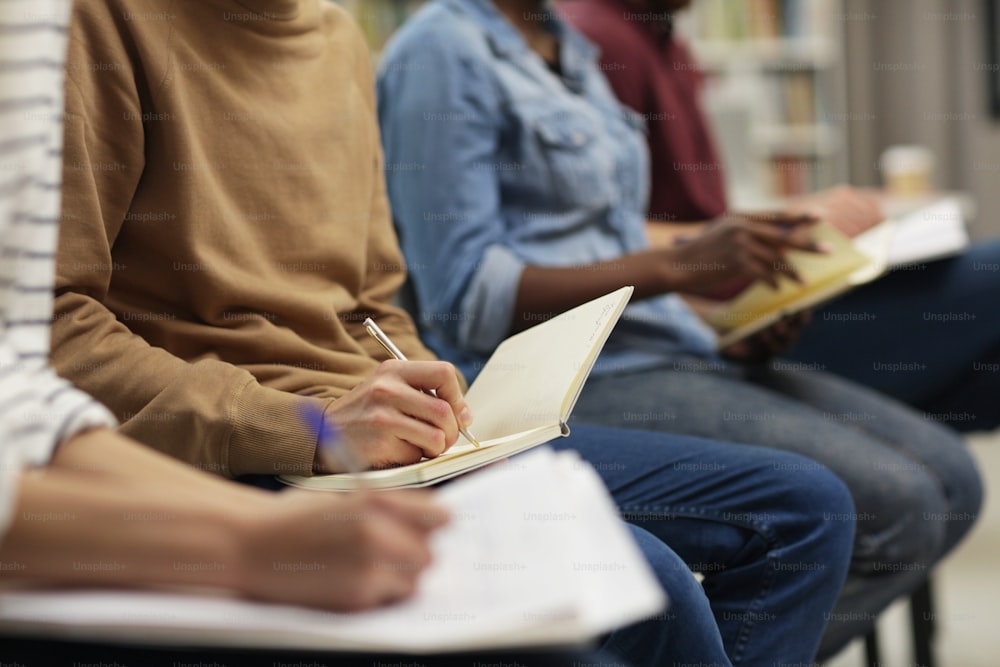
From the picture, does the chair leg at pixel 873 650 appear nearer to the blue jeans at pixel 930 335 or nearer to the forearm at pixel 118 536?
the blue jeans at pixel 930 335

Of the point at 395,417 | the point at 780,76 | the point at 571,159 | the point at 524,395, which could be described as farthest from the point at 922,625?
the point at 780,76

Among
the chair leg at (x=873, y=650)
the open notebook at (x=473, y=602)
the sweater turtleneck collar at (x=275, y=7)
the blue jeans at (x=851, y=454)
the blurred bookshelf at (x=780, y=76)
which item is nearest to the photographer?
the open notebook at (x=473, y=602)

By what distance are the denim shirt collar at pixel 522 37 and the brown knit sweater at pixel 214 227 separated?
31 cm

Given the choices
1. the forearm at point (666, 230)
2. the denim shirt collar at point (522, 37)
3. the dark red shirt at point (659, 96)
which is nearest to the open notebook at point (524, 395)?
the denim shirt collar at point (522, 37)

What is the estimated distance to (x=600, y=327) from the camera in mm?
722

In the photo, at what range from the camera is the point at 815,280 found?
1.18 meters

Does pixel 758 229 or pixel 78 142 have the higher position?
pixel 78 142

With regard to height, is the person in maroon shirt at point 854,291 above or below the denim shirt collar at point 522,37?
below

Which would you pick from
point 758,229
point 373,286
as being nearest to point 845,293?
point 758,229

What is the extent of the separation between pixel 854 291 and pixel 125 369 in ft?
3.72

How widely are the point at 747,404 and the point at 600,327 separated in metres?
0.49

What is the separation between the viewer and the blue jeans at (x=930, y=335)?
146cm

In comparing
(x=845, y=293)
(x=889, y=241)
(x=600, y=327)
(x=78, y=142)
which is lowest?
(x=845, y=293)

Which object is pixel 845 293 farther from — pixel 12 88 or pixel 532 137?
pixel 12 88
